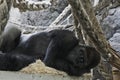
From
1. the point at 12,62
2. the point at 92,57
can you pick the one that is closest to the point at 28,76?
the point at 12,62

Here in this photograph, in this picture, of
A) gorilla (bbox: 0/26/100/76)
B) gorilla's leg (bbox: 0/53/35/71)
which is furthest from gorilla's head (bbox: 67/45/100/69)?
gorilla's leg (bbox: 0/53/35/71)

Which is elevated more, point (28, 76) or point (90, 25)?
point (90, 25)

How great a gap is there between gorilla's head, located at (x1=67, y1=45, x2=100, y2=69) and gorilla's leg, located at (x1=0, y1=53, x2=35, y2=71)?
117 mm

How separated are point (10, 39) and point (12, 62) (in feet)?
0.55

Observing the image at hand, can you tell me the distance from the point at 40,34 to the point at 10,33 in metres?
0.09

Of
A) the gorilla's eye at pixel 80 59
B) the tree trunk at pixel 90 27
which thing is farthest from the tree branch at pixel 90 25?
the gorilla's eye at pixel 80 59

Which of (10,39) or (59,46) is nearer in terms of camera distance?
(59,46)

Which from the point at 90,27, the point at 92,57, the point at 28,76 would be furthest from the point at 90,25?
the point at 28,76

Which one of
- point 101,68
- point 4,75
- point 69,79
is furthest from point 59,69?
point 101,68

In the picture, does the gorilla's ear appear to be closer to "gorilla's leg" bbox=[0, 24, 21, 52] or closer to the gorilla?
the gorilla

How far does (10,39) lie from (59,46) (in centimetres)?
20

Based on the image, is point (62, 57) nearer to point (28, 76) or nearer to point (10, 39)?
point (28, 76)

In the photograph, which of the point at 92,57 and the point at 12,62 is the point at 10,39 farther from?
the point at 92,57

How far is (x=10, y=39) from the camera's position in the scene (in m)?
0.94
